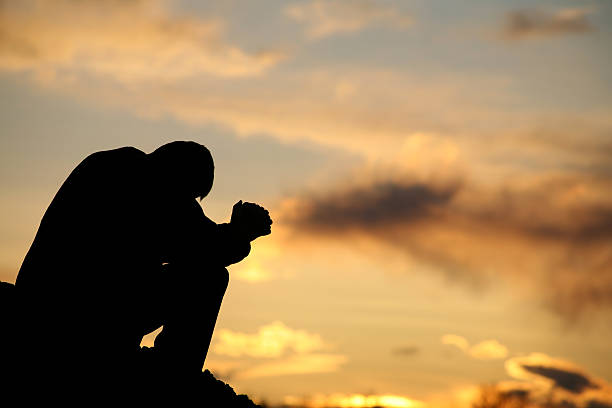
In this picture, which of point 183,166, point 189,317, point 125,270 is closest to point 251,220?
point 183,166

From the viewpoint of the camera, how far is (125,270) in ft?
24.8

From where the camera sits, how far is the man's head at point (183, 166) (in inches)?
313

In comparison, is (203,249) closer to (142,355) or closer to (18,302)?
(142,355)

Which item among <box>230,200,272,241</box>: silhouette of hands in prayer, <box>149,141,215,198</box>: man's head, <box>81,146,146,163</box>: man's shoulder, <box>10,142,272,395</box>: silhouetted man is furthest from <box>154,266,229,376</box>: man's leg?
<box>81,146,146,163</box>: man's shoulder

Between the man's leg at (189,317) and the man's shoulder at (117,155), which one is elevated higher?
the man's shoulder at (117,155)

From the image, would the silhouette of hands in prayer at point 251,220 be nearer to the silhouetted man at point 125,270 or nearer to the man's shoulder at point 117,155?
the silhouetted man at point 125,270

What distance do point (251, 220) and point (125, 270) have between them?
1509mm

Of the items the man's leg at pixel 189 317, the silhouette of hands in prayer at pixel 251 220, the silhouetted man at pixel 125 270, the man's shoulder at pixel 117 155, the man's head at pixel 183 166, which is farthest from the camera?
the silhouette of hands in prayer at pixel 251 220

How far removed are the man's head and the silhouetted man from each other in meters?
0.01

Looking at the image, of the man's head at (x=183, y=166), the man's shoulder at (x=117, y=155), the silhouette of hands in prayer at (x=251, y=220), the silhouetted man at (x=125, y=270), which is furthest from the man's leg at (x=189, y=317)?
the man's shoulder at (x=117, y=155)

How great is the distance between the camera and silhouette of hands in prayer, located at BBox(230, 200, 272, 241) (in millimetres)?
8398

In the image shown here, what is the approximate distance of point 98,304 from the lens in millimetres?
7438

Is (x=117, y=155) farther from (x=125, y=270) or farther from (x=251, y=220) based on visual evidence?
(x=251, y=220)

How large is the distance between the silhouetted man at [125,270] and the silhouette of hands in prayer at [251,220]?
0.9 inches
